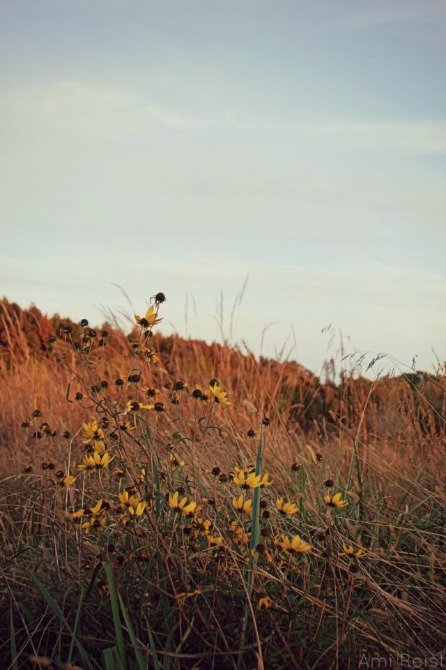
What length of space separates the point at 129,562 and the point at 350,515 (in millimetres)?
1663

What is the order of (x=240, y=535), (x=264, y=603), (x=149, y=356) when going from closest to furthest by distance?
(x=264, y=603), (x=240, y=535), (x=149, y=356)

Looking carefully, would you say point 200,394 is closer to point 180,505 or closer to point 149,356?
point 149,356

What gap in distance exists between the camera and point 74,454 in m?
5.62

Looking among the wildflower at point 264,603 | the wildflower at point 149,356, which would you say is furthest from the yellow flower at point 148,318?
the wildflower at point 264,603

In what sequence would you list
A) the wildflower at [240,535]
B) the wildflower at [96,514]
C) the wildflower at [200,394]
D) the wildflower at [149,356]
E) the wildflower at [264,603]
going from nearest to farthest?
the wildflower at [264,603], the wildflower at [96,514], the wildflower at [240,535], the wildflower at [200,394], the wildflower at [149,356]

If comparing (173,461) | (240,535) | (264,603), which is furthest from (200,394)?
(264,603)

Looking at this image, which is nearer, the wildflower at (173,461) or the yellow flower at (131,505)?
the yellow flower at (131,505)

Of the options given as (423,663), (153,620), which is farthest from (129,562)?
(423,663)

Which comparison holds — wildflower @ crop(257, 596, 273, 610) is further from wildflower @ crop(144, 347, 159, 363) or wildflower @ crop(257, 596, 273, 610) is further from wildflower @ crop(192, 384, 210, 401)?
wildflower @ crop(144, 347, 159, 363)

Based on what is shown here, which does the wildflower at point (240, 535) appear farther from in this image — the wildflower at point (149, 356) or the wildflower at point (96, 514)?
the wildflower at point (149, 356)

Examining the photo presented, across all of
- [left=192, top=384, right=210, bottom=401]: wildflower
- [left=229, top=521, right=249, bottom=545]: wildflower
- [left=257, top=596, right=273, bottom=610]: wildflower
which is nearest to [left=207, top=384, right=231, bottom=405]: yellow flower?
[left=192, top=384, right=210, bottom=401]: wildflower

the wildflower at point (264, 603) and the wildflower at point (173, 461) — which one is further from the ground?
the wildflower at point (173, 461)

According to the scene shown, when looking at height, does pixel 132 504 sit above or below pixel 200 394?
below

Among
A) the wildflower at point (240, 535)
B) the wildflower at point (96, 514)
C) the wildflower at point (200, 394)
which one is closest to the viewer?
the wildflower at point (96, 514)
